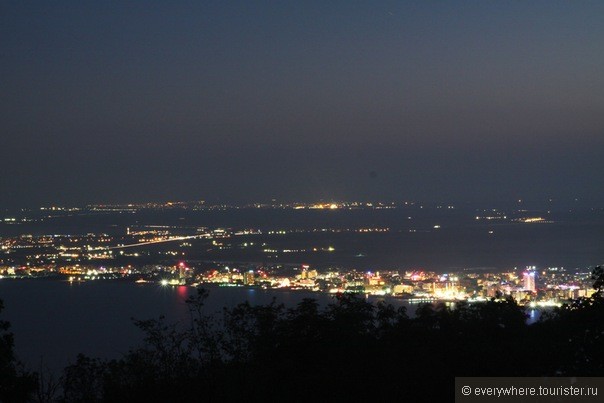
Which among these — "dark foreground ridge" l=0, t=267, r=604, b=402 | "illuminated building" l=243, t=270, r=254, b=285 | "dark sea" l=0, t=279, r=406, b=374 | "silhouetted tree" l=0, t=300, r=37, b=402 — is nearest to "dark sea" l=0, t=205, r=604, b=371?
"dark sea" l=0, t=279, r=406, b=374

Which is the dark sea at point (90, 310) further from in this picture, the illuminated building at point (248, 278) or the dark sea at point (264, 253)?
the illuminated building at point (248, 278)

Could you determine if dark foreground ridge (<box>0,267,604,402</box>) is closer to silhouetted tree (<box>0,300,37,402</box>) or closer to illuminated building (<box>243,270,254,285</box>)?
silhouetted tree (<box>0,300,37,402</box>)

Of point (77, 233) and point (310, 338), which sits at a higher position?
point (77, 233)

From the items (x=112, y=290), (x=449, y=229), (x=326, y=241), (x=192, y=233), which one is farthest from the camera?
(x=449, y=229)

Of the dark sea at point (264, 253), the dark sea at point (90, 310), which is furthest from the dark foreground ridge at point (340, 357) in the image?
the dark sea at point (264, 253)

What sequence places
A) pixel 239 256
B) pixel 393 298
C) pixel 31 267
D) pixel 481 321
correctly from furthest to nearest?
pixel 239 256
pixel 31 267
pixel 393 298
pixel 481 321

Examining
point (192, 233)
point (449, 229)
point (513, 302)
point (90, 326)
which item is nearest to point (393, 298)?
point (90, 326)

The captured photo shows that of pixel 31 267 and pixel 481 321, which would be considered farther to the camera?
pixel 31 267

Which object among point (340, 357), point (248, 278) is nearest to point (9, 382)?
point (340, 357)

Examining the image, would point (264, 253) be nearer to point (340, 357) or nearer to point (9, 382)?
point (340, 357)

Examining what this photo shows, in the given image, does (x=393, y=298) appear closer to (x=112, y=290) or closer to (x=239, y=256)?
(x=112, y=290)
